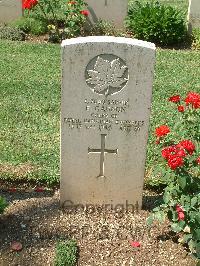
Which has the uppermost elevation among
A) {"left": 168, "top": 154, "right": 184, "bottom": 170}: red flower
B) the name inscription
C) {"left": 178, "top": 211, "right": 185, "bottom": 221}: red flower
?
the name inscription

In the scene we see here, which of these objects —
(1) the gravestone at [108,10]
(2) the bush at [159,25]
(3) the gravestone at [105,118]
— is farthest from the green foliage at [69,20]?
(3) the gravestone at [105,118]

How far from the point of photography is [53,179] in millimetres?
5402

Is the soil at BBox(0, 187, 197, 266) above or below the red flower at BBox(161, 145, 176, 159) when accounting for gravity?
below

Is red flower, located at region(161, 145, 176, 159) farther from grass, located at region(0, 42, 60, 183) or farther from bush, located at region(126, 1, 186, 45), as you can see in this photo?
bush, located at region(126, 1, 186, 45)

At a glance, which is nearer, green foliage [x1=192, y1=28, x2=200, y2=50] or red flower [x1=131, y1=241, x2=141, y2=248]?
red flower [x1=131, y1=241, x2=141, y2=248]

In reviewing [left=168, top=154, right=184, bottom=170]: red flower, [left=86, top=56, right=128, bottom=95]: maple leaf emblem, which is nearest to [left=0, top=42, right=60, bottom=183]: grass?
[left=86, top=56, right=128, bottom=95]: maple leaf emblem

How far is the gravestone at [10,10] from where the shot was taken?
423 inches

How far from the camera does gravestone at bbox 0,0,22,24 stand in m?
10.7

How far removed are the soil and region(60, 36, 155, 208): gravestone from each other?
177mm

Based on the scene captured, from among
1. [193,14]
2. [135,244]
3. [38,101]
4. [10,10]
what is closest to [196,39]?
[193,14]

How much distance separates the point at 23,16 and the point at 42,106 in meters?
4.45

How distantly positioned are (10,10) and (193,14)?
4.05 meters

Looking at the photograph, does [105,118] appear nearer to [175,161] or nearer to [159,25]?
[175,161]

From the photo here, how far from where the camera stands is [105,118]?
14.3ft
